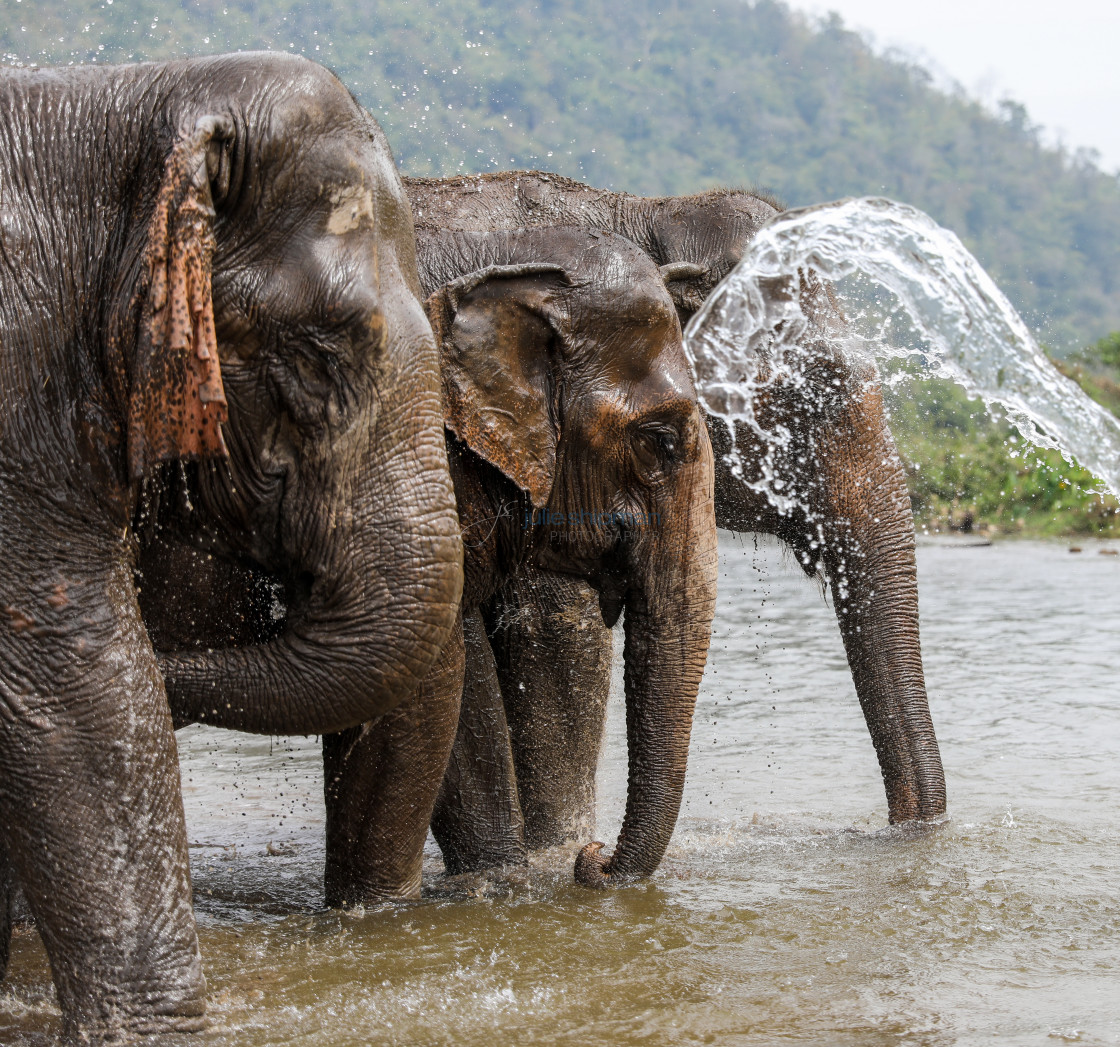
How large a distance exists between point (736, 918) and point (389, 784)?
1.04m

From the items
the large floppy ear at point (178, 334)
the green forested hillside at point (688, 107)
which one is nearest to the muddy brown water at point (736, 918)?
the large floppy ear at point (178, 334)

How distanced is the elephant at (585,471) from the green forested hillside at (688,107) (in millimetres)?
26489

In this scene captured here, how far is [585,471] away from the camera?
15.5 ft

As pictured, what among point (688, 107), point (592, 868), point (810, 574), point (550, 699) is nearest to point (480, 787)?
point (592, 868)

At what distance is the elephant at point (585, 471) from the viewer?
455cm

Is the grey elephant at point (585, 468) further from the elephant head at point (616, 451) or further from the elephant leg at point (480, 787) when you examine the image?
the elephant leg at point (480, 787)

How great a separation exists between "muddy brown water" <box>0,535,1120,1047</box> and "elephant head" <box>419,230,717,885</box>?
51cm

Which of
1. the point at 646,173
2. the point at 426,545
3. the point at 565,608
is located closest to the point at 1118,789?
the point at 565,608

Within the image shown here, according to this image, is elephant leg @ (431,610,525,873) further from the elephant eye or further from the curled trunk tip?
the elephant eye

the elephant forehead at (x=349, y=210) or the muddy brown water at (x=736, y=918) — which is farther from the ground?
the elephant forehead at (x=349, y=210)

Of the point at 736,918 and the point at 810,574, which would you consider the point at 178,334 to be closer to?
the point at 736,918

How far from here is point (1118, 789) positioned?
642 cm

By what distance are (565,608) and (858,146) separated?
75.3 meters

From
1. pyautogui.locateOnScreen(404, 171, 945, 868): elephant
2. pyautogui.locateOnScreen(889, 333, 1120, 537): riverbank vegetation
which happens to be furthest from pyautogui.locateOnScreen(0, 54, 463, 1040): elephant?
pyautogui.locateOnScreen(889, 333, 1120, 537): riverbank vegetation
